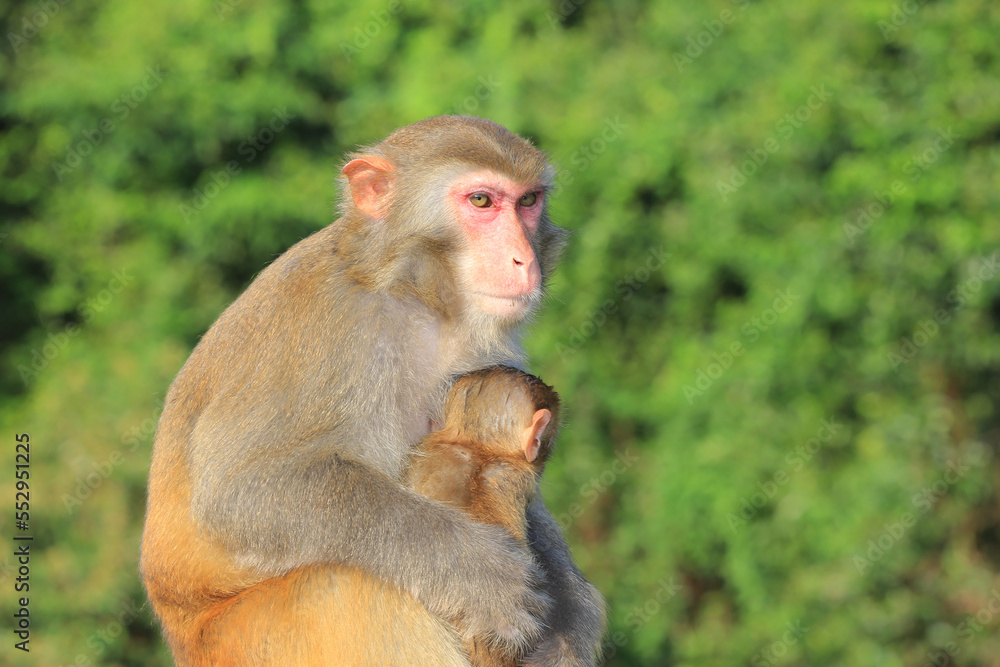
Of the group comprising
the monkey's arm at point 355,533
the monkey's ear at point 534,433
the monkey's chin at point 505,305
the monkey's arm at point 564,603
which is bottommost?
the monkey's arm at point 564,603

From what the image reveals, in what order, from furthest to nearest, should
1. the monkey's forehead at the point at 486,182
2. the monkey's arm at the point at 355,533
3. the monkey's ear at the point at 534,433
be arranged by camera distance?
the monkey's forehead at the point at 486,182
the monkey's ear at the point at 534,433
the monkey's arm at the point at 355,533

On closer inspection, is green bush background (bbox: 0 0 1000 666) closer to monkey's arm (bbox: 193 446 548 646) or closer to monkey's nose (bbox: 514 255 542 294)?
monkey's nose (bbox: 514 255 542 294)

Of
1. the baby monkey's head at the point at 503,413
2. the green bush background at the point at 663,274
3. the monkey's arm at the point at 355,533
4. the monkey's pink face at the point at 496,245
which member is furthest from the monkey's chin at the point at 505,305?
the green bush background at the point at 663,274

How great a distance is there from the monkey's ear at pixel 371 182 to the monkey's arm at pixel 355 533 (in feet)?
2.62

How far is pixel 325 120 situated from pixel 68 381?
2.65 metres

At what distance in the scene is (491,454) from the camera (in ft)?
11.2

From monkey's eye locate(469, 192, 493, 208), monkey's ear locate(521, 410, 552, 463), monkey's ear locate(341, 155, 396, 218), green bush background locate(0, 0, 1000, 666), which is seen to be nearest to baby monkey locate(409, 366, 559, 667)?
monkey's ear locate(521, 410, 552, 463)

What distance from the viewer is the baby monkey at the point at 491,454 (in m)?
3.38

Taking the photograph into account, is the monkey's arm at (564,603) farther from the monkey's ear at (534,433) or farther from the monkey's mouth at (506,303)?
the monkey's mouth at (506,303)

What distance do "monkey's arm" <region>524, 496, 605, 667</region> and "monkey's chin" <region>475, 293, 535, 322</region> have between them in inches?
30.5

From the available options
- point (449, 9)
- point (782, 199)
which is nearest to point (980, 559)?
point (782, 199)

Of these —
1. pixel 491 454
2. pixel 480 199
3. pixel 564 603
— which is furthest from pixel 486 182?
Answer: pixel 564 603

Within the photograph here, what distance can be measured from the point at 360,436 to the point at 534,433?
1.63 ft

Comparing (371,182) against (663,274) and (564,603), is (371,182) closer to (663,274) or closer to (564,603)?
(564,603)
